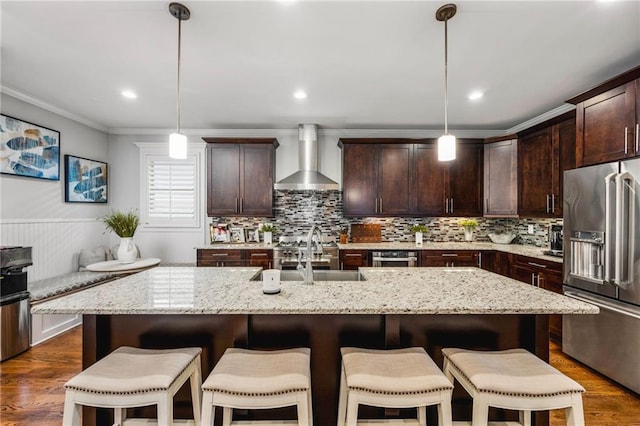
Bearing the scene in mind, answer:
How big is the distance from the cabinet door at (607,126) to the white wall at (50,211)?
5628mm

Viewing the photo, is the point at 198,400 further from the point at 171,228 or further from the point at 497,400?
the point at 171,228

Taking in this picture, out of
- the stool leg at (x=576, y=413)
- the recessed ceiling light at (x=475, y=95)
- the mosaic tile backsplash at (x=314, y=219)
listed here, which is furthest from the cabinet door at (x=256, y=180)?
the stool leg at (x=576, y=413)

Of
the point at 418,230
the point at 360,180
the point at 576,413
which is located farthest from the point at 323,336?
the point at 418,230

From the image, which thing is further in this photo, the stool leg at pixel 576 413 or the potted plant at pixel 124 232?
the potted plant at pixel 124 232

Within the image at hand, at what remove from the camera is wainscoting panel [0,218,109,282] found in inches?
128

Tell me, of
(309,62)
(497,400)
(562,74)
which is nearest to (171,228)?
(309,62)

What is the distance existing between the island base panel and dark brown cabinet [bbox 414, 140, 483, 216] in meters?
2.81

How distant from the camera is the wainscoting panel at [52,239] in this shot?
3.25m

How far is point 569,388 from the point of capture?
→ 4.18 ft

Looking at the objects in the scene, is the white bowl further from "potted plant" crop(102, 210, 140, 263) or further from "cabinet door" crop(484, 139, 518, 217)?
"potted plant" crop(102, 210, 140, 263)

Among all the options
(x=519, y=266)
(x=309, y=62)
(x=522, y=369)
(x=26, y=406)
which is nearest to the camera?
(x=522, y=369)

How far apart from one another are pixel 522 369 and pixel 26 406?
320cm

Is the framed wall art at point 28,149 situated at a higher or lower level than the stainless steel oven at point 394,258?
higher

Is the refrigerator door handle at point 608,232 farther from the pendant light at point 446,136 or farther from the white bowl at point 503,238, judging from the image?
the white bowl at point 503,238
